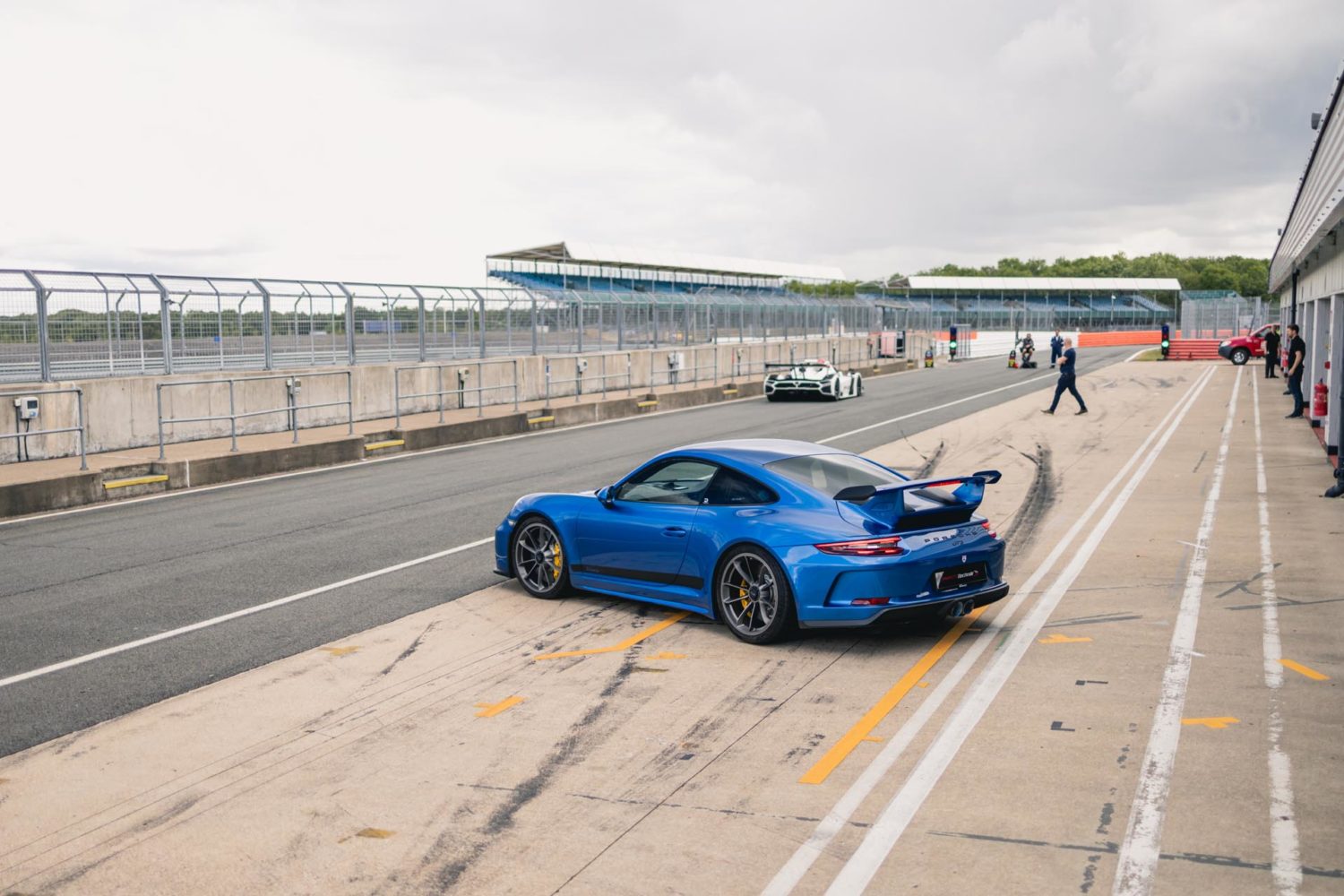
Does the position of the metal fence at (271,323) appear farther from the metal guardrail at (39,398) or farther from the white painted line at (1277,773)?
the white painted line at (1277,773)

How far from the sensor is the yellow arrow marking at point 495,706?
21.9 ft

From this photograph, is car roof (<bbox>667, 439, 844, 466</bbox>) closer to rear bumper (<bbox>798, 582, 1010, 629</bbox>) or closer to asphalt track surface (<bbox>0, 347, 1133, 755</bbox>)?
rear bumper (<bbox>798, 582, 1010, 629</bbox>)

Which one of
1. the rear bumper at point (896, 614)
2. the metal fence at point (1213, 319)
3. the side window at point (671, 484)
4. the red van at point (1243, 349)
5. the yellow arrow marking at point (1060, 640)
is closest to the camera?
the rear bumper at point (896, 614)

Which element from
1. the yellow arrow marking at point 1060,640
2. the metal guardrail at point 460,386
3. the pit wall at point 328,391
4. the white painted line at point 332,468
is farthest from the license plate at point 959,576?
the metal guardrail at point 460,386

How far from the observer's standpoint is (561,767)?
19.1 ft

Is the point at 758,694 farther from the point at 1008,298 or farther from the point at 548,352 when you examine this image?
the point at 1008,298

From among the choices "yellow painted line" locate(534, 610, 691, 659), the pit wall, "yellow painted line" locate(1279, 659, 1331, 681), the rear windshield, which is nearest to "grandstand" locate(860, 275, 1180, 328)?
the pit wall

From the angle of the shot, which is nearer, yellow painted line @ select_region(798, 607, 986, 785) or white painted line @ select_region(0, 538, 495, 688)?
yellow painted line @ select_region(798, 607, 986, 785)

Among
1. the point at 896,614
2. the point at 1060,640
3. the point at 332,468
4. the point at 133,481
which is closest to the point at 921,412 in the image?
the point at 332,468

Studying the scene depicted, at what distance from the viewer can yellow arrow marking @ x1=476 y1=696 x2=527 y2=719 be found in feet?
21.9

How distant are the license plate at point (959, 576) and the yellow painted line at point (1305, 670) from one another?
1.87 m

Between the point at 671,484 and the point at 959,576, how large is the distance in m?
2.16

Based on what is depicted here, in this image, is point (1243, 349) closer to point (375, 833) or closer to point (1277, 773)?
point (1277, 773)

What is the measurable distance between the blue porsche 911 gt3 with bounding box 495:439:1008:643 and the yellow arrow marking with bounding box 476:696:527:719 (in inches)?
70.1
